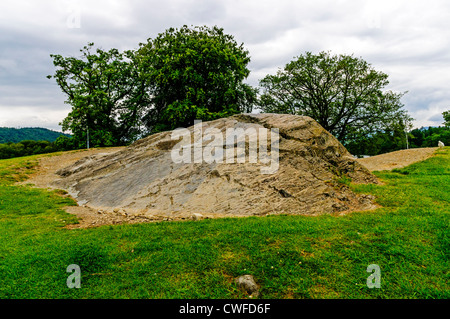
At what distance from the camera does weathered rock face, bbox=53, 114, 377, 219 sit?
303 inches

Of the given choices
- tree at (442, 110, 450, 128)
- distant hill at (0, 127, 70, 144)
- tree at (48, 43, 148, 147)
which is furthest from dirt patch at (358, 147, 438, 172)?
distant hill at (0, 127, 70, 144)

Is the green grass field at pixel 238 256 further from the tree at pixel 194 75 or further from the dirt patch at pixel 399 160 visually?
the tree at pixel 194 75

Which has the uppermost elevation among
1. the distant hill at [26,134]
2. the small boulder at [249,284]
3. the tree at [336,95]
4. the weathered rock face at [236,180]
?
the distant hill at [26,134]

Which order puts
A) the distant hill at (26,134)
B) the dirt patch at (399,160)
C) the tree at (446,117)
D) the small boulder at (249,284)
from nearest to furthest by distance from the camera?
the small boulder at (249,284) → the dirt patch at (399,160) → the tree at (446,117) → the distant hill at (26,134)

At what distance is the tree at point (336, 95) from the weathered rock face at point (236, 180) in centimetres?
1832

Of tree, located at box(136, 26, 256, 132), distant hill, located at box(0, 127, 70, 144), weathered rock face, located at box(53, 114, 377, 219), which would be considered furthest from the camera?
distant hill, located at box(0, 127, 70, 144)

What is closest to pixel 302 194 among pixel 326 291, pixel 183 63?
pixel 326 291

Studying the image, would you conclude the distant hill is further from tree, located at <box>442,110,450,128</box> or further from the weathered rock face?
tree, located at <box>442,110,450,128</box>

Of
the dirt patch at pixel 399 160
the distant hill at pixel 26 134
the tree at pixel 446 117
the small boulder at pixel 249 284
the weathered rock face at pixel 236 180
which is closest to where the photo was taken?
the small boulder at pixel 249 284

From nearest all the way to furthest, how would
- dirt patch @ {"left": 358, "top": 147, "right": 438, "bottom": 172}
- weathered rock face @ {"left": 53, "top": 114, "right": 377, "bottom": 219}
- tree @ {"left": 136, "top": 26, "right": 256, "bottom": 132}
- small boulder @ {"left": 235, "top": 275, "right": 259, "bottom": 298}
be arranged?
small boulder @ {"left": 235, "top": 275, "right": 259, "bottom": 298}, weathered rock face @ {"left": 53, "top": 114, "right": 377, "bottom": 219}, dirt patch @ {"left": 358, "top": 147, "right": 438, "bottom": 172}, tree @ {"left": 136, "top": 26, "right": 256, "bottom": 132}

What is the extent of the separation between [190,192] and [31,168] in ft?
47.5

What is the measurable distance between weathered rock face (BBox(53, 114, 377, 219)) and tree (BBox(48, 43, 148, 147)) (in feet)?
57.7

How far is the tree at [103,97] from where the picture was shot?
2758 cm

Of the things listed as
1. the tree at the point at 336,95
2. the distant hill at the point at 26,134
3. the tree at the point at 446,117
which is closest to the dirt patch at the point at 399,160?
the tree at the point at 336,95
